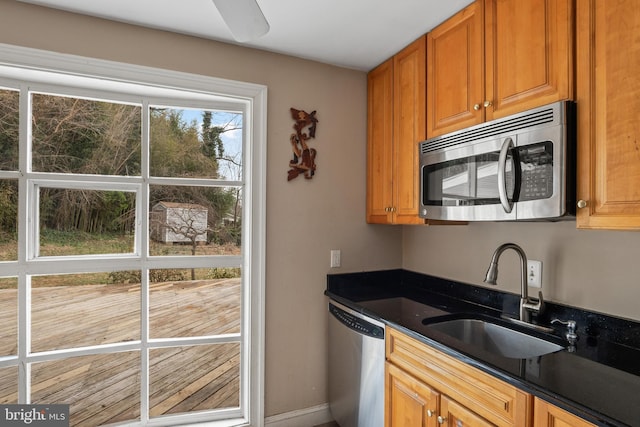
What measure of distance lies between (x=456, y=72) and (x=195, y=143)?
152cm

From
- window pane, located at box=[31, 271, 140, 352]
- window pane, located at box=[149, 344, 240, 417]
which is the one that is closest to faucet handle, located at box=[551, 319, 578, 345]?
window pane, located at box=[149, 344, 240, 417]

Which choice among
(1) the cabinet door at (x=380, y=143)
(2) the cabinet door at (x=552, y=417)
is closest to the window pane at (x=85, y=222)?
(1) the cabinet door at (x=380, y=143)

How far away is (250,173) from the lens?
228 cm

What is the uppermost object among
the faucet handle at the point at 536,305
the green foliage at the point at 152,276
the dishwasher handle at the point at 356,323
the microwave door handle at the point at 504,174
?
the microwave door handle at the point at 504,174

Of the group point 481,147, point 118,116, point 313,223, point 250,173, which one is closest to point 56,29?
point 118,116

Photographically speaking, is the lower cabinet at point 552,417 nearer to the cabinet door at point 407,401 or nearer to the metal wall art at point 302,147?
the cabinet door at point 407,401

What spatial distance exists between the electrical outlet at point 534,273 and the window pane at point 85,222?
2.11 m

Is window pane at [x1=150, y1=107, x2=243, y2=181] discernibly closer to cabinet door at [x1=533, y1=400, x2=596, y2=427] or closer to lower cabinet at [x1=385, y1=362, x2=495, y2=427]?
lower cabinet at [x1=385, y1=362, x2=495, y2=427]

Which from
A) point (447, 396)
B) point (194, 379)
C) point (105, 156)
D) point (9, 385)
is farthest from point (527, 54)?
point (9, 385)

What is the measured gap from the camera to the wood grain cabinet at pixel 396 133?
2.09 m

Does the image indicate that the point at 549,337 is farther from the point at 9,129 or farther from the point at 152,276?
the point at 9,129

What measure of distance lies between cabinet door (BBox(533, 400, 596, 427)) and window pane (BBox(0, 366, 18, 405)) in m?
2.37

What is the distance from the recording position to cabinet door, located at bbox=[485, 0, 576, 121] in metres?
1.34

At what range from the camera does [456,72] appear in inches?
→ 71.5
